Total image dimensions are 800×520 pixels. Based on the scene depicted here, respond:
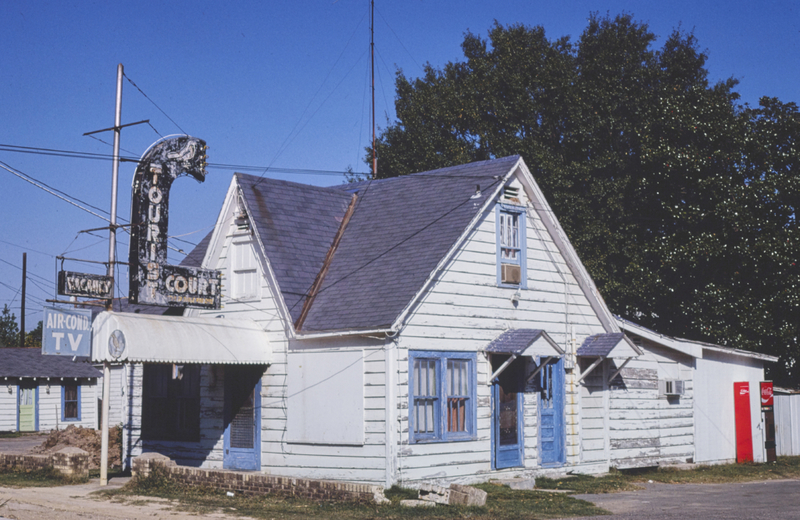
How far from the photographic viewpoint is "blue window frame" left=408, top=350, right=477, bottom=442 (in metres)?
16.9

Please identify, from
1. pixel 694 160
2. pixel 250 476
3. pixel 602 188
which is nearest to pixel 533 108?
pixel 602 188

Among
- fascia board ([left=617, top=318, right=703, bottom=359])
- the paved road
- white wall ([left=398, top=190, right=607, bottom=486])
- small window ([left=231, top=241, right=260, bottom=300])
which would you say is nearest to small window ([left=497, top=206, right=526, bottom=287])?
white wall ([left=398, top=190, right=607, bottom=486])

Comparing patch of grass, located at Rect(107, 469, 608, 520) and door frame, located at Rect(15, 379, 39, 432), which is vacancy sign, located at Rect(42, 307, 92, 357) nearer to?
patch of grass, located at Rect(107, 469, 608, 520)

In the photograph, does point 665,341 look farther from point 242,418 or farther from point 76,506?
point 76,506

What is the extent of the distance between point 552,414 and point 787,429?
35.4ft

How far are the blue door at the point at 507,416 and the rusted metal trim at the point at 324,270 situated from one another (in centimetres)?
Result: 392

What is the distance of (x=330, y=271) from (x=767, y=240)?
51.3 ft

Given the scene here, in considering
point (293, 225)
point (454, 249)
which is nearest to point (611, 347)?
point (454, 249)

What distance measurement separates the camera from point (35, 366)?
4069 centimetres

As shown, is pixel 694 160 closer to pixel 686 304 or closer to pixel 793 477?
pixel 686 304

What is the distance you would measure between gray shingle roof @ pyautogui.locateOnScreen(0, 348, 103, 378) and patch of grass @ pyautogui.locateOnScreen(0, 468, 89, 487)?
70.9ft

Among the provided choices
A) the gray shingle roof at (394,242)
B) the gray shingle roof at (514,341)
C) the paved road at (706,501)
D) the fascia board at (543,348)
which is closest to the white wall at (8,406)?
the gray shingle roof at (394,242)

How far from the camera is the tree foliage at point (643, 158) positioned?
28750 millimetres

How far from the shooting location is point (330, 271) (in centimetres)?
1920
